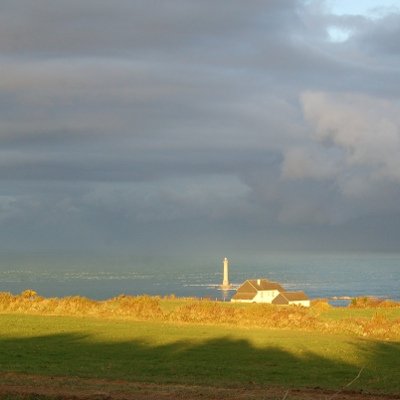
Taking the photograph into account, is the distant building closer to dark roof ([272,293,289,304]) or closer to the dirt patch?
dark roof ([272,293,289,304])

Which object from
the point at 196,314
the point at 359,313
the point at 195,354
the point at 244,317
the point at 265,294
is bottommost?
the point at 195,354

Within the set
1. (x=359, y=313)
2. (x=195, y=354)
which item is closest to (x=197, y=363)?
(x=195, y=354)

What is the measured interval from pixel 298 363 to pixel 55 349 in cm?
985

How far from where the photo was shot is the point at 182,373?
91.1ft

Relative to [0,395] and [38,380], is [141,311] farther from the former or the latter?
[0,395]

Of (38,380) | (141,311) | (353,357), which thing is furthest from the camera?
(141,311)

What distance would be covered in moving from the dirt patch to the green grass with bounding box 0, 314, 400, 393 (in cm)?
157

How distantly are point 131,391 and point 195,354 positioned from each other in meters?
11.3

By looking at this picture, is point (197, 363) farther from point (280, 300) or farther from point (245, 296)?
point (245, 296)

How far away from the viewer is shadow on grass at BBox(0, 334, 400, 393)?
26.4 meters

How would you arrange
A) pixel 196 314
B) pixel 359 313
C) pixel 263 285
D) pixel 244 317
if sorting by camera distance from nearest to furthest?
pixel 244 317 → pixel 196 314 → pixel 359 313 → pixel 263 285

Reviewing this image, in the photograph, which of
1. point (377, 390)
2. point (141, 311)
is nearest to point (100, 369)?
point (377, 390)

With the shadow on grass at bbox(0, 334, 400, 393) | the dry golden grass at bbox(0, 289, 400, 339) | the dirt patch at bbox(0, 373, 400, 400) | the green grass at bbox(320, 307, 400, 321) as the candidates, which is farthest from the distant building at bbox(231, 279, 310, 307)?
the dirt patch at bbox(0, 373, 400, 400)

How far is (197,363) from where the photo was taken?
30.6 metres
